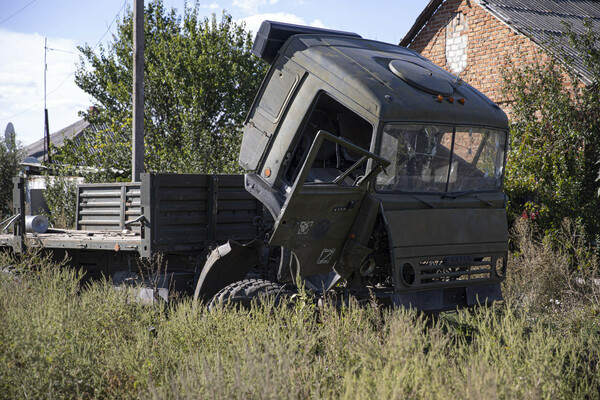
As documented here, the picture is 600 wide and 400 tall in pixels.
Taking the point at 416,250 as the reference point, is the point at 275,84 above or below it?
above

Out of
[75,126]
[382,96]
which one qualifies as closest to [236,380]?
[382,96]

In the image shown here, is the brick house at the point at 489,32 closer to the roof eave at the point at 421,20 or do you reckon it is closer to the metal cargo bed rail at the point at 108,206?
the roof eave at the point at 421,20

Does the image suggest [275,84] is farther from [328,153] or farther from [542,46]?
[542,46]

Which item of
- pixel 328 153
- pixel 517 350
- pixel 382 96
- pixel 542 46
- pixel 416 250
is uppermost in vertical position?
pixel 542 46

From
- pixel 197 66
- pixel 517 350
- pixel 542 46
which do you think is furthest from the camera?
pixel 197 66

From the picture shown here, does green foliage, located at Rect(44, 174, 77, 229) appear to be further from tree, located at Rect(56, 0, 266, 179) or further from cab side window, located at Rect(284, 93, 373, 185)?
cab side window, located at Rect(284, 93, 373, 185)

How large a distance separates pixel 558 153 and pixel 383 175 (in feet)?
20.3

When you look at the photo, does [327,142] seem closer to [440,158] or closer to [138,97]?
[440,158]

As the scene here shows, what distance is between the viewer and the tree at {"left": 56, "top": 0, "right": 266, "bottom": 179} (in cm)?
1612

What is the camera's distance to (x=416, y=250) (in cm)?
583

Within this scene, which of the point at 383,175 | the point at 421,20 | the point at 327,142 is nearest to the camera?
the point at 383,175

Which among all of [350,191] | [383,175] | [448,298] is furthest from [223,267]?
[448,298]

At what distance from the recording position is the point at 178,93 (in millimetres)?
16500

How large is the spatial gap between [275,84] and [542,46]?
281 inches
